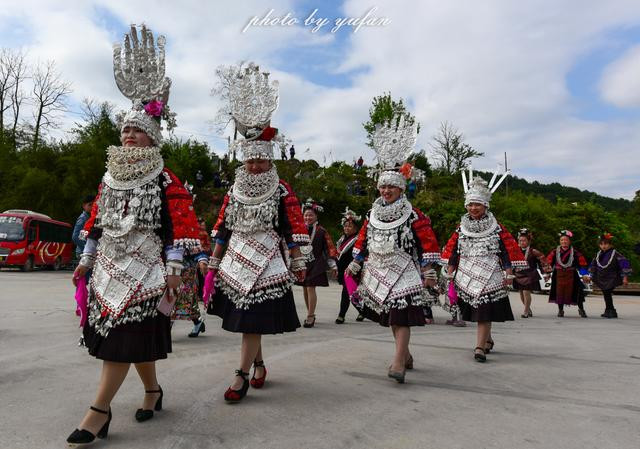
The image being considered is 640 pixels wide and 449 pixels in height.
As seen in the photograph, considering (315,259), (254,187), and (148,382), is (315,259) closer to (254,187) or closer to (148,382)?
(254,187)

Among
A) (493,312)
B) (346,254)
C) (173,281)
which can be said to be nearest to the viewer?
(173,281)

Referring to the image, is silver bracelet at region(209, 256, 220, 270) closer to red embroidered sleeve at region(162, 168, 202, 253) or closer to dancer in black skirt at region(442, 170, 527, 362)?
red embroidered sleeve at region(162, 168, 202, 253)

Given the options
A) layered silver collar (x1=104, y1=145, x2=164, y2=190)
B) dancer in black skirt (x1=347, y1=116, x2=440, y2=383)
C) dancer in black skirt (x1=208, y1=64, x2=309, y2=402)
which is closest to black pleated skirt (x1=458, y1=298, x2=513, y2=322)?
dancer in black skirt (x1=347, y1=116, x2=440, y2=383)

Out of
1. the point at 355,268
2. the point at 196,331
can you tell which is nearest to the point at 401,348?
the point at 355,268

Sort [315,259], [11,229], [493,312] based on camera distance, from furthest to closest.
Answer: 1. [11,229]
2. [315,259]
3. [493,312]

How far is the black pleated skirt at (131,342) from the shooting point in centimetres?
338

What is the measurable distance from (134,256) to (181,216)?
0.43m

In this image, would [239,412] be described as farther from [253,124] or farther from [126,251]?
[253,124]

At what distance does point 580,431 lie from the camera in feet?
12.3

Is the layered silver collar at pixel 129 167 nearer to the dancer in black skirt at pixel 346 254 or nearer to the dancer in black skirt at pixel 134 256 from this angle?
the dancer in black skirt at pixel 134 256

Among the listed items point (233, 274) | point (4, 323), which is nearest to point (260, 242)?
point (233, 274)

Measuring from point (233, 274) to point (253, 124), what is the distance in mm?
1433

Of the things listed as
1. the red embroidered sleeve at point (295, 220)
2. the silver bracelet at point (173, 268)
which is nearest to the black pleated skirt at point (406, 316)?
the red embroidered sleeve at point (295, 220)

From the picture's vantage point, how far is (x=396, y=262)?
540 cm
